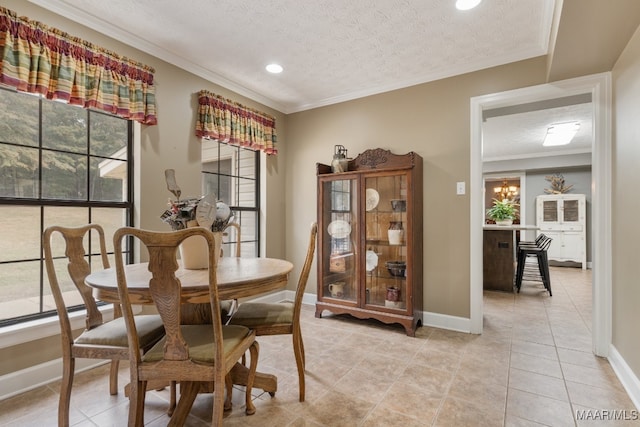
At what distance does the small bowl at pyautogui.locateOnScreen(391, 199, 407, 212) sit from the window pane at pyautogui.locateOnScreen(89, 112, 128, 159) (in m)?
2.38

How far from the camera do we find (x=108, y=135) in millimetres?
2488

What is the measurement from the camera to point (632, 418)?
172 centimetres

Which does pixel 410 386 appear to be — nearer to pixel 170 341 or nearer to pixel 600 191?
pixel 170 341

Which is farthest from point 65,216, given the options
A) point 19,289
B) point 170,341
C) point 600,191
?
point 600,191

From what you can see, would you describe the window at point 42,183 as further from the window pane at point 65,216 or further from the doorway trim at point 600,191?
the doorway trim at point 600,191

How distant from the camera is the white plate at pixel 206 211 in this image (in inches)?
69.0

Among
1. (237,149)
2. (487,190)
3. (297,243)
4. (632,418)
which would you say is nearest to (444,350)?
(632,418)

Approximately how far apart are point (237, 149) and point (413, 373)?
286cm

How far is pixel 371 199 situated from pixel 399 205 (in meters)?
0.29

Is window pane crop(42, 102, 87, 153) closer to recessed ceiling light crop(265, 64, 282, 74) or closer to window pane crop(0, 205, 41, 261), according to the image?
window pane crop(0, 205, 41, 261)

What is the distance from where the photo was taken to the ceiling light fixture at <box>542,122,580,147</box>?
4.79m

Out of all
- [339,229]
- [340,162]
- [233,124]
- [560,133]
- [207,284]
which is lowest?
[207,284]

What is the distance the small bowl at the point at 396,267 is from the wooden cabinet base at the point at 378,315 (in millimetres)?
382

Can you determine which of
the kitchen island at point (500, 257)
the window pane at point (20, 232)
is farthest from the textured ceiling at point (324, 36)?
the kitchen island at point (500, 257)
